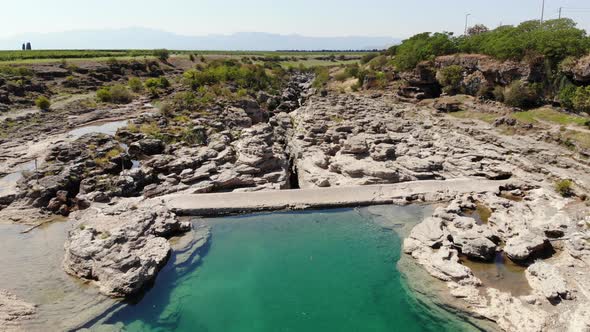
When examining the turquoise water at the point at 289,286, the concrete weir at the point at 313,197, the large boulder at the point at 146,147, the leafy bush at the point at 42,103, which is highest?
the leafy bush at the point at 42,103

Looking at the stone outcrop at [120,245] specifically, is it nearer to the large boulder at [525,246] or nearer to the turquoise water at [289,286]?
the turquoise water at [289,286]

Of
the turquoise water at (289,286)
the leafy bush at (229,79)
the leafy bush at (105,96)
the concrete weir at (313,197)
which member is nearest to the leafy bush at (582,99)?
the concrete weir at (313,197)

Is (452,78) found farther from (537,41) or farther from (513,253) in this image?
(513,253)

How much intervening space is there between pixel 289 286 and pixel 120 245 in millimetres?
7919

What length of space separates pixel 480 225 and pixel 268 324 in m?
12.7

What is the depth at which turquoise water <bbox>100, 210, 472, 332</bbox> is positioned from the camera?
14023 millimetres

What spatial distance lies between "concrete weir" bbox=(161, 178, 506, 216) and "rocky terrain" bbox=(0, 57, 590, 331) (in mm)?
825

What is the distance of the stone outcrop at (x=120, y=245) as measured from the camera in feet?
50.2

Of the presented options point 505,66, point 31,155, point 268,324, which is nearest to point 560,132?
point 505,66

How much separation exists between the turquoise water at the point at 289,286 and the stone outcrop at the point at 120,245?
36.0 inches

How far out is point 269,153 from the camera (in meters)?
28.3

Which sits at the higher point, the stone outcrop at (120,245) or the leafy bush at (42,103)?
the leafy bush at (42,103)

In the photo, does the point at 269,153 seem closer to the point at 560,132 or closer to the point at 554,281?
the point at 554,281

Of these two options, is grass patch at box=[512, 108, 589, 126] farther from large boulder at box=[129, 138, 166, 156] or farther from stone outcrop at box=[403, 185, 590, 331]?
large boulder at box=[129, 138, 166, 156]
